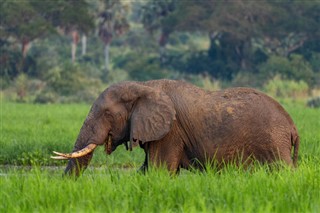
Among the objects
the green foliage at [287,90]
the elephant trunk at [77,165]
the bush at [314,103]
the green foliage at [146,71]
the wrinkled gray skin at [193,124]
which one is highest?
the wrinkled gray skin at [193,124]

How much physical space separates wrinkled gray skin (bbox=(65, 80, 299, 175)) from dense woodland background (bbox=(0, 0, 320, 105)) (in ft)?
90.7

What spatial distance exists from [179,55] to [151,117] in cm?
4839

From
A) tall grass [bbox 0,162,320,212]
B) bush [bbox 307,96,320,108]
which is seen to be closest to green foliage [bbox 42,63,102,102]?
bush [bbox 307,96,320,108]

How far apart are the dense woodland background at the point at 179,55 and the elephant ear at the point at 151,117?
27.7 meters

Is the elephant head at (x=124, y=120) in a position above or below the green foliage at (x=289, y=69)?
above

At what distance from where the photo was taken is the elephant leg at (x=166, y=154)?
30.7 feet

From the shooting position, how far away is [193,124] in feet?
31.3

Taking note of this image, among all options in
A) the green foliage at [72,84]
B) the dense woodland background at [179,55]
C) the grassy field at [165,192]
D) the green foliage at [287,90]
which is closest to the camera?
the grassy field at [165,192]

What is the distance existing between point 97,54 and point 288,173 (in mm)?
58656

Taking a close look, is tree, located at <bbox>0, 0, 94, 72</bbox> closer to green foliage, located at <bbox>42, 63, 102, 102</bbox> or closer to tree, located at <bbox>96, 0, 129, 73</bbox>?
tree, located at <bbox>96, 0, 129, 73</bbox>

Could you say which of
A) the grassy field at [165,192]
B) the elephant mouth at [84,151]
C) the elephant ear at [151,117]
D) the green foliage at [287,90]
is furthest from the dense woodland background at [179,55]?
the grassy field at [165,192]

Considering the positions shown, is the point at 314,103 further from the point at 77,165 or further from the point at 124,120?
the point at 77,165

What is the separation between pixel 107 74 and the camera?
163 feet

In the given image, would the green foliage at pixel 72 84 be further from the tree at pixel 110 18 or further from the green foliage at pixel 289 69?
the tree at pixel 110 18
